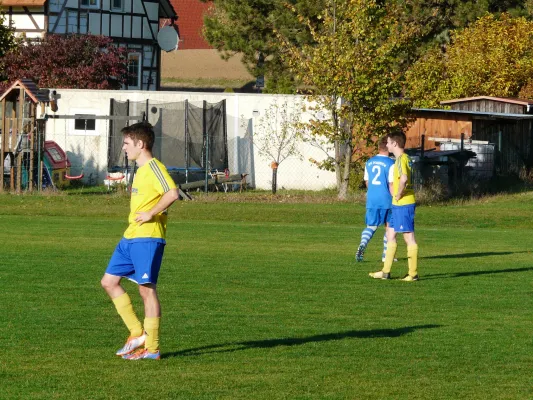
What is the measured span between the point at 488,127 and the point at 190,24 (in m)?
54.1

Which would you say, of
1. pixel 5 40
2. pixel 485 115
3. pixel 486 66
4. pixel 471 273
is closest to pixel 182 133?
pixel 485 115

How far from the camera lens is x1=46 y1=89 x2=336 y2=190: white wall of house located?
122 ft

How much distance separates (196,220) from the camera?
1023 inches

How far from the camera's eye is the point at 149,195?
28.5 feet

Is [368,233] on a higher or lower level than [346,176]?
lower

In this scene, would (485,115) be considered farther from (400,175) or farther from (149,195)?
(149,195)

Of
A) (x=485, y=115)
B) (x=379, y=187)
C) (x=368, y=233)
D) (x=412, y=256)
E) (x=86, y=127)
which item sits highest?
(x=485, y=115)

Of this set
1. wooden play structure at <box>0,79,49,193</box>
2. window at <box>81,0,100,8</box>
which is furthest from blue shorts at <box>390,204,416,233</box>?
window at <box>81,0,100,8</box>

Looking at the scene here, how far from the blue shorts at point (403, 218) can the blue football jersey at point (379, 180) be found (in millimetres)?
834

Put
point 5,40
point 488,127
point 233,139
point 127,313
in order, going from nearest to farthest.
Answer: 1. point 127,313
2. point 233,139
3. point 488,127
4. point 5,40

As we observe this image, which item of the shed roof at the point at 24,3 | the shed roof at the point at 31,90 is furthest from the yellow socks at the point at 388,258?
the shed roof at the point at 24,3

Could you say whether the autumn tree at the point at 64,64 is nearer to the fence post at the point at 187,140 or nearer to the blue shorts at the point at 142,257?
the fence post at the point at 187,140

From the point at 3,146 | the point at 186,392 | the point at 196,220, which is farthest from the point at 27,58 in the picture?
the point at 186,392

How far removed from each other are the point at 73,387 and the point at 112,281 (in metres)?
1.34
